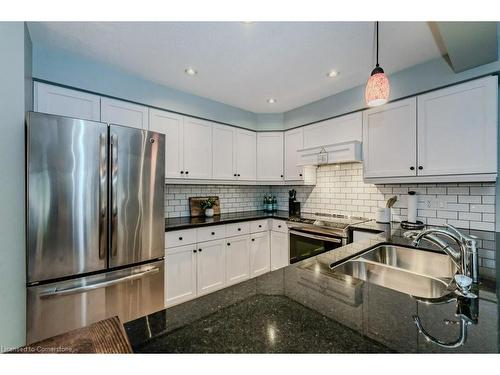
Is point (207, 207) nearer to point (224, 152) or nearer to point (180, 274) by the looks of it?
point (224, 152)

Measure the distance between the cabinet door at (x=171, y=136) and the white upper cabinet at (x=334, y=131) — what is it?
1630mm

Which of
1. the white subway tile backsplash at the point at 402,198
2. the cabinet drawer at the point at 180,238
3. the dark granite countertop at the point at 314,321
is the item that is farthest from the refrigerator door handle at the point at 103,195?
the white subway tile backsplash at the point at 402,198

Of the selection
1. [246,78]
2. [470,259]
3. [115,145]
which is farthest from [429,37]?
[115,145]

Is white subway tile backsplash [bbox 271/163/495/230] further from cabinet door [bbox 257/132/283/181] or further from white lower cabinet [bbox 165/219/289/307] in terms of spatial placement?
white lower cabinet [bbox 165/219/289/307]

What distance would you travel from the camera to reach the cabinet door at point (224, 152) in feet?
9.58

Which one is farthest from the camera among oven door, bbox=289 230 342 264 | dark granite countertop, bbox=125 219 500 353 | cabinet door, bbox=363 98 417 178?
oven door, bbox=289 230 342 264

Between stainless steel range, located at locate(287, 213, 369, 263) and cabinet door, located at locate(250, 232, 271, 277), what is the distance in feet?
1.36

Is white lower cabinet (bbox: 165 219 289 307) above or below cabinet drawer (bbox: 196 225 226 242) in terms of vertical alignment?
below

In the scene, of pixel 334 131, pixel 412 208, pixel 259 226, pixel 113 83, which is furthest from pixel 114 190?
pixel 412 208

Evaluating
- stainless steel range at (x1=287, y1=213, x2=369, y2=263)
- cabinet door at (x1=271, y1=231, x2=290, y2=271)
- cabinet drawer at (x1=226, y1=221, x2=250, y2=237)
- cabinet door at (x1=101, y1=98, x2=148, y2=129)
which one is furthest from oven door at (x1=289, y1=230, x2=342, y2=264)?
cabinet door at (x1=101, y1=98, x2=148, y2=129)

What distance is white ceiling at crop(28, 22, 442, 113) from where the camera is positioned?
1585 mm

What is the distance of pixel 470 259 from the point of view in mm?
920

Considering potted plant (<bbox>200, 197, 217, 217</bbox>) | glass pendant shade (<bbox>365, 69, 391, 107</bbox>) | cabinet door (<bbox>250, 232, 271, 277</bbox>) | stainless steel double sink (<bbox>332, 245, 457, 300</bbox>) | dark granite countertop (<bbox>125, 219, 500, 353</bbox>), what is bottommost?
cabinet door (<bbox>250, 232, 271, 277</bbox>)
